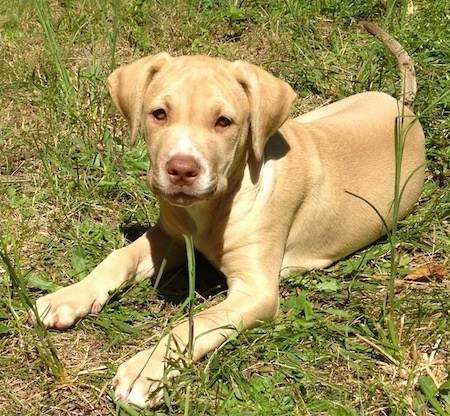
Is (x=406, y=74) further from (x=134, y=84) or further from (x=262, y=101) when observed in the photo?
(x=134, y=84)

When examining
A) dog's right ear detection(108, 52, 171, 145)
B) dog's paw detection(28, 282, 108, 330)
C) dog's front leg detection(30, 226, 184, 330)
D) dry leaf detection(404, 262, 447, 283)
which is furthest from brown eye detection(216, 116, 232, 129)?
dry leaf detection(404, 262, 447, 283)

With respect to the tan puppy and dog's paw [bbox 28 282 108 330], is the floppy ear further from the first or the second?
dog's paw [bbox 28 282 108 330]

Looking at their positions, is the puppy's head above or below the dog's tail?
above

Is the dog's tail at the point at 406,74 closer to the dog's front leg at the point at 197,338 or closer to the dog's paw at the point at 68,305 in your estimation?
the dog's front leg at the point at 197,338

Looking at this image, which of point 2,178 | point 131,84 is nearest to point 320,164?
point 131,84

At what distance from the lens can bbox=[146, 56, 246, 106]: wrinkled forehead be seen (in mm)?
4184

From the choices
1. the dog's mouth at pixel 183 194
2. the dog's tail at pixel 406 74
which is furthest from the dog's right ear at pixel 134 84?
the dog's tail at pixel 406 74

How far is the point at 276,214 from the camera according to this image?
186 inches

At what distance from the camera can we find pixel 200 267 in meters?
5.15

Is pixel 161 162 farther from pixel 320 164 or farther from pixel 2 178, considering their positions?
pixel 2 178

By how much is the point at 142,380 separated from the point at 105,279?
900mm

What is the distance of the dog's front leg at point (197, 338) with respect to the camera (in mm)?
3846

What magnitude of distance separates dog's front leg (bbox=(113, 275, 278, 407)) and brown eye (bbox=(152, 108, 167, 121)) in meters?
1.01

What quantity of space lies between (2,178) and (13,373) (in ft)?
6.79
